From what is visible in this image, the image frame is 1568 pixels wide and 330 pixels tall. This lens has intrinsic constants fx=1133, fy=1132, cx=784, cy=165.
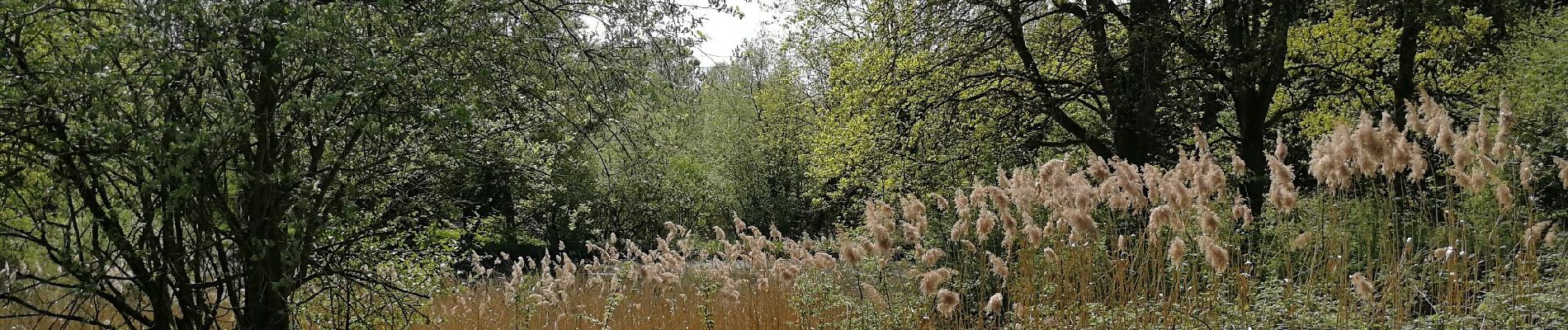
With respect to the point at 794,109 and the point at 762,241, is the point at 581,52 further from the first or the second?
the point at 794,109

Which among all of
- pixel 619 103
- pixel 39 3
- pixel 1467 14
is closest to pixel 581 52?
pixel 619 103

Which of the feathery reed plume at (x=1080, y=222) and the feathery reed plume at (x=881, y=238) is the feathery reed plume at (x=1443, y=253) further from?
the feathery reed plume at (x=881, y=238)

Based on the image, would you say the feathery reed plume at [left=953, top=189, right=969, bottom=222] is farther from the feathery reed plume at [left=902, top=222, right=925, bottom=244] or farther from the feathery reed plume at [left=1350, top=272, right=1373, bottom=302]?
the feathery reed plume at [left=1350, top=272, right=1373, bottom=302]

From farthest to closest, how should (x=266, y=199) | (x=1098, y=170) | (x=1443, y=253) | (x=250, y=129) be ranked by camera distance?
(x=1098, y=170)
(x=1443, y=253)
(x=266, y=199)
(x=250, y=129)

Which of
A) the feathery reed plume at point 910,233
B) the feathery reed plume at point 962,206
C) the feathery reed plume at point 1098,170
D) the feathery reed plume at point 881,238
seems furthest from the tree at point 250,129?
the feathery reed plume at point 1098,170

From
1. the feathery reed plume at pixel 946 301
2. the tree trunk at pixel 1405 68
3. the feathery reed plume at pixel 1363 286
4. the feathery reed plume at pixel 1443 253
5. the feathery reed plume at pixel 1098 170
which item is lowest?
the feathery reed plume at pixel 946 301

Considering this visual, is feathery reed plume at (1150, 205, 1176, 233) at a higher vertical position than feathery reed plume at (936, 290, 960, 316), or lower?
higher

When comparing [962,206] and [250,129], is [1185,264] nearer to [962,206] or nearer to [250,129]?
[962,206]

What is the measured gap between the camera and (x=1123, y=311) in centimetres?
528

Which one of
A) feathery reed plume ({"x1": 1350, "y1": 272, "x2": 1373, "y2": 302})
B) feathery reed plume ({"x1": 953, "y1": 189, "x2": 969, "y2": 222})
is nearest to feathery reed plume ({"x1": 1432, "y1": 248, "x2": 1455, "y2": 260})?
feathery reed plume ({"x1": 1350, "y1": 272, "x2": 1373, "y2": 302})

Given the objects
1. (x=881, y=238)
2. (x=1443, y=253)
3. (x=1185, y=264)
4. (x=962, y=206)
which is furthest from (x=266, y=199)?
(x=1443, y=253)

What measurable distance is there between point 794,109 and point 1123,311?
21526 mm

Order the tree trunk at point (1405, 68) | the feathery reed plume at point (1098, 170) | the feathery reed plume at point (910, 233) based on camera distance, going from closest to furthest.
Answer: the feathery reed plume at point (910, 233) → the feathery reed plume at point (1098, 170) → the tree trunk at point (1405, 68)

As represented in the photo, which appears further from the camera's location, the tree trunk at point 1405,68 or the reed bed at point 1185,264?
the tree trunk at point 1405,68
